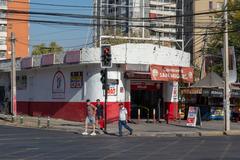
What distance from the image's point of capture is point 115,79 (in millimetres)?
39438

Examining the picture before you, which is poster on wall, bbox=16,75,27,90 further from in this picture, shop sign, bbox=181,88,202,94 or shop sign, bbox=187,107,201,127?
shop sign, bbox=187,107,201,127

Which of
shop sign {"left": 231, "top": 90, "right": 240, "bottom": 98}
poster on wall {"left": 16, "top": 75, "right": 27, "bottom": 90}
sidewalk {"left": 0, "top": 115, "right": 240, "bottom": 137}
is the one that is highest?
poster on wall {"left": 16, "top": 75, "right": 27, "bottom": 90}

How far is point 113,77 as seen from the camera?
1569 inches

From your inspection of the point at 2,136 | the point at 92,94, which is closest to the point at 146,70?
the point at 92,94

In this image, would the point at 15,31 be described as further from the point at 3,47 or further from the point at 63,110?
the point at 63,110

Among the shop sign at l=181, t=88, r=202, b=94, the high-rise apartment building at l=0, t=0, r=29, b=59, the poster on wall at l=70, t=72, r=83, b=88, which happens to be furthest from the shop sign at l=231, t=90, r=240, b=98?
the high-rise apartment building at l=0, t=0, r=29, b=59

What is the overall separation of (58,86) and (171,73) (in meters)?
9.07

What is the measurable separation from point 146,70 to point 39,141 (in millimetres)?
16466

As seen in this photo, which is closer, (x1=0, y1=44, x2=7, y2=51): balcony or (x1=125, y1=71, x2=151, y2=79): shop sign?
(x1=125, y1=71, x2=151, y2=79): shop sign

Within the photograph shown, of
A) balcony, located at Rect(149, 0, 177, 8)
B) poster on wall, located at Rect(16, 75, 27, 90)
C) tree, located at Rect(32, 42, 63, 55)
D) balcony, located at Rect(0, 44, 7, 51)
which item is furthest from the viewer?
balcony, located at Rect(149, 0, 177, 8)

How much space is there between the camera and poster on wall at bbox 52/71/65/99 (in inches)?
1725

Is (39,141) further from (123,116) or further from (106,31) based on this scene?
(106,31)

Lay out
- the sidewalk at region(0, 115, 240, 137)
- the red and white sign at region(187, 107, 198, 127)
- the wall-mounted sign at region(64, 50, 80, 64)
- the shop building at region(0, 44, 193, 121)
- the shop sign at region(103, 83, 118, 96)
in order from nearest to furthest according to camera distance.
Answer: the sidewalk at region(0, 115, 240, 137), the red and white sign at region(187, 107, 198, 127), the shop sign at region(103, 83, 118, 96), the shop building at region(0, 44, 193, 121), the wall-mounted sign at region(64, 50, 80, 64)

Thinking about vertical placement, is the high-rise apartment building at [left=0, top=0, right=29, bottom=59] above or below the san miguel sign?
above
